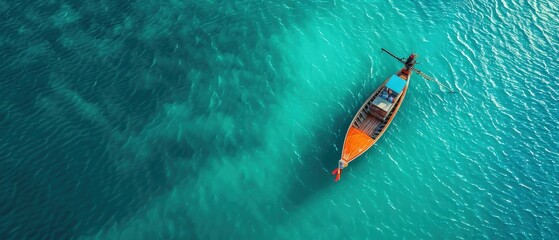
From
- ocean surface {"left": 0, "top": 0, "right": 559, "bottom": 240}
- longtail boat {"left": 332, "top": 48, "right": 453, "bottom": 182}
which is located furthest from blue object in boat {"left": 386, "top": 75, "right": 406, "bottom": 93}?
ocean surface {"left": 0, "top": 0, "right": 559, "bottom": 240}

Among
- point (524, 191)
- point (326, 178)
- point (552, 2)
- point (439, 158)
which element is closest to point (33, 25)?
point (326, 178)

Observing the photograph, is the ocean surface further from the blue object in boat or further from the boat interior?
the blue object in boat

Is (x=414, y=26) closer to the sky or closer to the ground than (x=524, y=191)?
closer to the sky

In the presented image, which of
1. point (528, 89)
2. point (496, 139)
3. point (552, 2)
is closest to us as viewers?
point (496, 139)

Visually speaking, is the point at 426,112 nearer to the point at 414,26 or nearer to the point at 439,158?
the point at 439,158

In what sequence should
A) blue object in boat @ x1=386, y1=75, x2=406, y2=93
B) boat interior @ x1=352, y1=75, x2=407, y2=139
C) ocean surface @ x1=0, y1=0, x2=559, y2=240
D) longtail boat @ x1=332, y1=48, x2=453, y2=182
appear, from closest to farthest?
1. ocean surface @ x1=0, y1=0, x2=559, y2=240
2. longtail boat @ x1=332, y1=48, x2=453, y2=182
3. boat interior @ x1=352, y1=75, x2=407, y2=139
4. blue object in boat @ x1=386, y1=75, x2=406, y2=93
